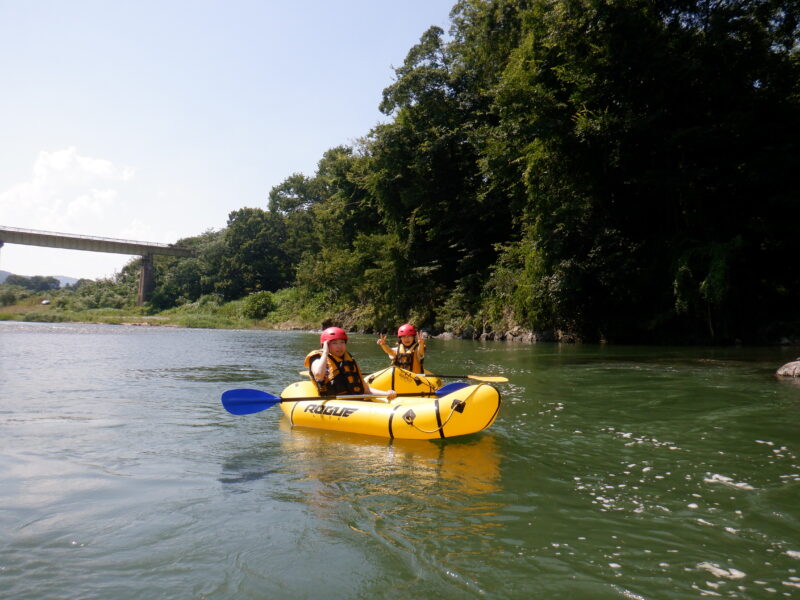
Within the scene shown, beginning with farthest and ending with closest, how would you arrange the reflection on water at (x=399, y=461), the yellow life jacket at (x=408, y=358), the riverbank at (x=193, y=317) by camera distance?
the riverbank at (x=193, y=317)
the yellow life jacket at (x=408, y=358)
the reflection on water at (x=399, y=461)

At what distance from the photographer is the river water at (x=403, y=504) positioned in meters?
2.90

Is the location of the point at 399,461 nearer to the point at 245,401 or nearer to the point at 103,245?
the point at 245,401

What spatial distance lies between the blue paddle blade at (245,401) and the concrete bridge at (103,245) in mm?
43730

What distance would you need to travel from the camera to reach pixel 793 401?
7695 millimetres

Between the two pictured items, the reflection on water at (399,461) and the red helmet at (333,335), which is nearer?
the reflection on water at (399,461)

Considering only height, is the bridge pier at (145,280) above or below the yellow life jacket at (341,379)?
above

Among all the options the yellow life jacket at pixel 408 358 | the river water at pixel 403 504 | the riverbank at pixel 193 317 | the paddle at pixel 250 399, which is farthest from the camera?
the riverbank at pixel 193 317

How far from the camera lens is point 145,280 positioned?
168ft

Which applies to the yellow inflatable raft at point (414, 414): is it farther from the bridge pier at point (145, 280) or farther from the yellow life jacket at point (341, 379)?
the bridge pier at point (145, 280)

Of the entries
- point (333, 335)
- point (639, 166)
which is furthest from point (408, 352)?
point (639, 166)

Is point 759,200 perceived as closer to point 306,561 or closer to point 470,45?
point 470,45

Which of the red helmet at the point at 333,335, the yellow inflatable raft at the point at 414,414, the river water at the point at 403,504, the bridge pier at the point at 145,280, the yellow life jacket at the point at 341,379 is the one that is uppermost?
the bridge pier at the point at 145,280

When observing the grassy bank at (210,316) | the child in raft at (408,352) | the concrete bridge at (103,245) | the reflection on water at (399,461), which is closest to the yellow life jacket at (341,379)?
the reflection on water at (399,461)

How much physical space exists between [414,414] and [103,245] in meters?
47.6
